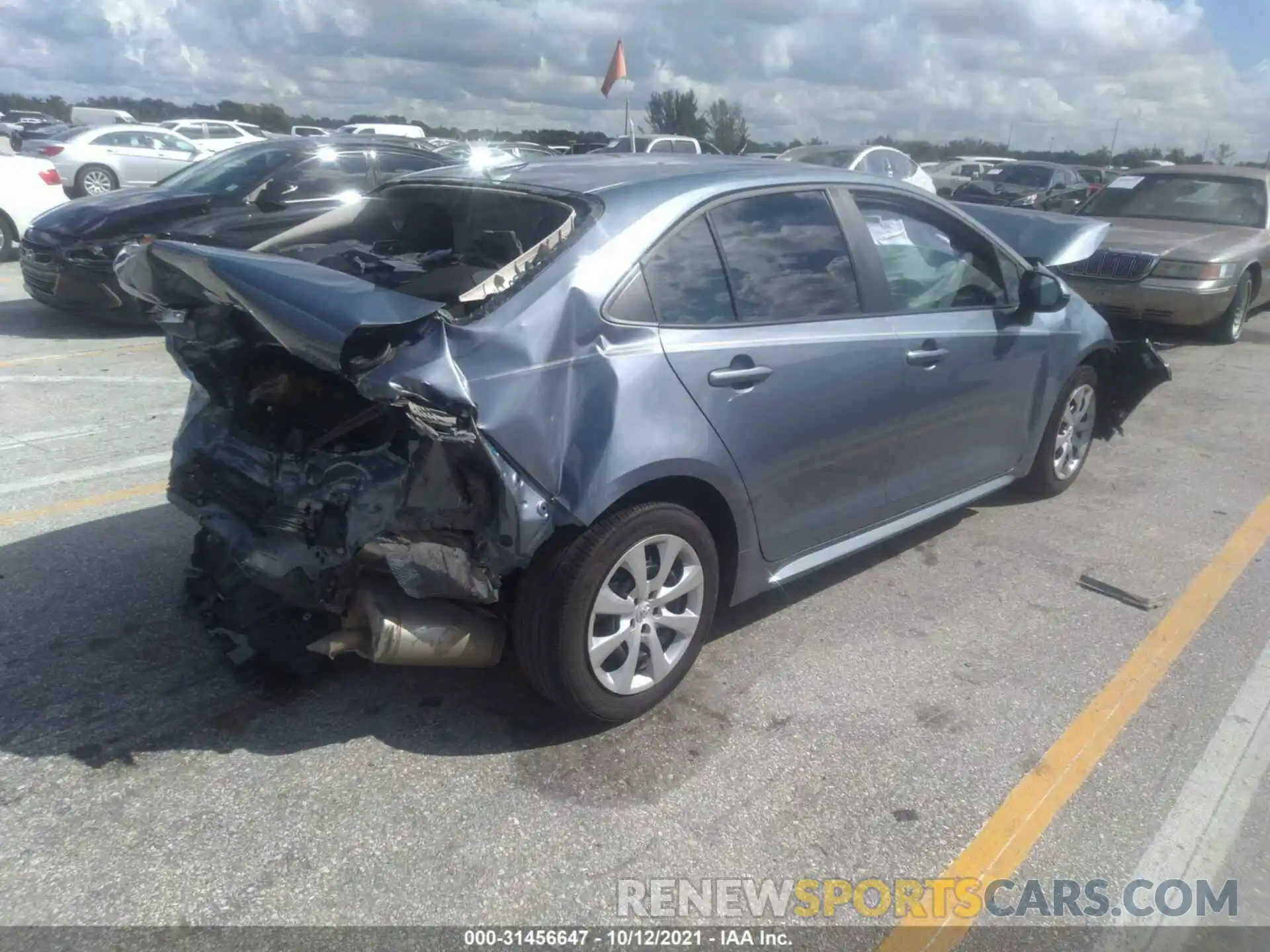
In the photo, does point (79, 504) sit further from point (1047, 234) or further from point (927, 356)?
point (1047, 234)

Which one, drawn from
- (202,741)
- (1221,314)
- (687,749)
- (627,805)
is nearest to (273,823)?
(202,741)

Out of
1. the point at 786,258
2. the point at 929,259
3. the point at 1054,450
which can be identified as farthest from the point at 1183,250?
the point at 786,258

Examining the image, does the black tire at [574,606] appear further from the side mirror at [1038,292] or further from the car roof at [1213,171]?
the car roof at [1213,171]

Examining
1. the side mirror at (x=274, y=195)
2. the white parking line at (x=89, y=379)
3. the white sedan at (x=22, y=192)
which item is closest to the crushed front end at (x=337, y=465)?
the white parking line at (x=89, y=379)

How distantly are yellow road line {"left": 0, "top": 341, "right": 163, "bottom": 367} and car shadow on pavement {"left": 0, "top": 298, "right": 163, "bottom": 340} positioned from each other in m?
0.42

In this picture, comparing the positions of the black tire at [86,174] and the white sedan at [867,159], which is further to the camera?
the black tire at [86,174]

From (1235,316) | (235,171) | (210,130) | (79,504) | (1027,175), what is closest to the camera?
(79,504)

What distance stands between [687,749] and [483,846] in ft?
2.50

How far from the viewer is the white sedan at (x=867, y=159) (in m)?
14.7

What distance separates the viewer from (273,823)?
280 centimetres

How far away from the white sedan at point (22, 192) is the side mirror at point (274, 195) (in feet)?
15.5

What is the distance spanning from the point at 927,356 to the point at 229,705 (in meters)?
2.91

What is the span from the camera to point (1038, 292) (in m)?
4.64

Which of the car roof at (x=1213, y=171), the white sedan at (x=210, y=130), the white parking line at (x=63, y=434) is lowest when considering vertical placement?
the white sedan at (x=210, y=130)
